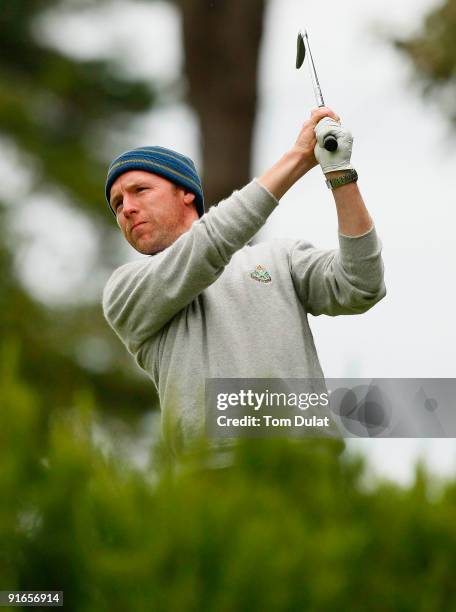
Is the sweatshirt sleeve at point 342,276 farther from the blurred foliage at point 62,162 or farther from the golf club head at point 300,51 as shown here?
the blurred foliage at point 62,162

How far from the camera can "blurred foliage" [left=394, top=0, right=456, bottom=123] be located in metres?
7.66

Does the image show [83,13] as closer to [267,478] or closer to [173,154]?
[173,154]

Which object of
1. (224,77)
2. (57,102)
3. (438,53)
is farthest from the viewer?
(57,102)

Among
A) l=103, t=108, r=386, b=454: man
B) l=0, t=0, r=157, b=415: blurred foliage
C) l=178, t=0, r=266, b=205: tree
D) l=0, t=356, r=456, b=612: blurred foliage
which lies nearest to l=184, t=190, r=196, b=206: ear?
l=103, t=108, r=386, b=454: man

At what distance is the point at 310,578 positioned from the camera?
2.10 m

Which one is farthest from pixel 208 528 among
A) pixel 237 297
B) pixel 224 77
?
pixel 224 77

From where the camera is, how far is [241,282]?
14.0 ft

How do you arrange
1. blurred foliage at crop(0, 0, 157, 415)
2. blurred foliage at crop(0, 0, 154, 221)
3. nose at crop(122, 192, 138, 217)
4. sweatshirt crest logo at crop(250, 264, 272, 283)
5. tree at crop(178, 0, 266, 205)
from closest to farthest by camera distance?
sweatshirt crest logo at crop(250, 264, 272, 283) → nose at crop(122, 192, 138, 217) → tree at crop(178, 0, 266, 205) → blurred foliage at crop(0, 0, 157, 415) → blurred foliage at crop(0, 0, 154, 221)

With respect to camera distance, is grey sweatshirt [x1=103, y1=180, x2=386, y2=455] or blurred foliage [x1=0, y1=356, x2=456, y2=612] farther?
grey sweatshirt [x1=103, y1=180, x2=386, y2=455]

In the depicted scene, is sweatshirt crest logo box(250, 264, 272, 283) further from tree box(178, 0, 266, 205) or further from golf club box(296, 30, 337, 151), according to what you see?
tree box(178, 0, 266, 205)

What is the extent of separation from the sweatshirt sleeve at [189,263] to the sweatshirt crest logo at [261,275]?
153mm

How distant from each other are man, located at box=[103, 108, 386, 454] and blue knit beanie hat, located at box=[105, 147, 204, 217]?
113mm

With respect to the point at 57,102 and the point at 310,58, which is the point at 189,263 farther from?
the point at 57,102

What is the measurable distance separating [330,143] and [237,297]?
500mm
